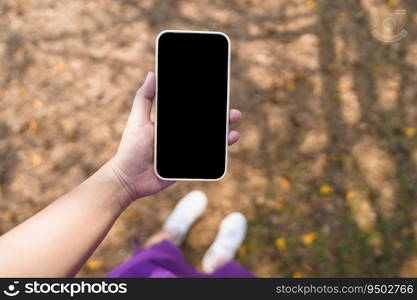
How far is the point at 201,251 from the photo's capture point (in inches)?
126

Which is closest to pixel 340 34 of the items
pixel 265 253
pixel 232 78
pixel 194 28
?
pixel 232 78

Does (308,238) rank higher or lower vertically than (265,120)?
lower

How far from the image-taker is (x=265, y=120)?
10.9 ft

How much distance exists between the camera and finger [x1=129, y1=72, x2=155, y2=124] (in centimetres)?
233

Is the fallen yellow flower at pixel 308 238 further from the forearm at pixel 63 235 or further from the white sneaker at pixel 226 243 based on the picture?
the forearm at pixel 63 235

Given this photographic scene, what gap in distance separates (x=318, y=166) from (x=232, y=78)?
1107 millimetres

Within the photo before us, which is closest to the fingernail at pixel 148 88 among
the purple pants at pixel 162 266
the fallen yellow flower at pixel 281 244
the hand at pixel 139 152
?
the hand at pixel 139 152

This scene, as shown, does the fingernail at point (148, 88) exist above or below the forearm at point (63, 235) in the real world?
above

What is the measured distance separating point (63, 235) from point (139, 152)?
0.68m

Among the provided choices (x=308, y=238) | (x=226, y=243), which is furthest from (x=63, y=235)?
(x=308, y=238)

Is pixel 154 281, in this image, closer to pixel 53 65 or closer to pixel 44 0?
pixel 53 65

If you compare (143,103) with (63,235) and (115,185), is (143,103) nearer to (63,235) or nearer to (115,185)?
(115,185)

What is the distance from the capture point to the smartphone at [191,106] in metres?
2.15

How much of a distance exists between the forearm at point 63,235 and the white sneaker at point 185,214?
79 cm
